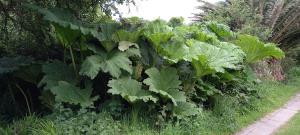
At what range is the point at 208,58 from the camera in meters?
6.61

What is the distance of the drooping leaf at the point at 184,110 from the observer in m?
6.21

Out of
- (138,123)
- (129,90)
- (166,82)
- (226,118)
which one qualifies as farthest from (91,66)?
(226,118)

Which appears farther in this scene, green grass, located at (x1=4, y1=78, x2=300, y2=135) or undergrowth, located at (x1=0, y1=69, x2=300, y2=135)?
green grass, located at (x1=4, y1=78, x2=300, y2=135)

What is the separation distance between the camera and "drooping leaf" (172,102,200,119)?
621 centimetres

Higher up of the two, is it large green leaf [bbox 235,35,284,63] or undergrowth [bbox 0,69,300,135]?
large green leaf [bbox 235,35,284,63]

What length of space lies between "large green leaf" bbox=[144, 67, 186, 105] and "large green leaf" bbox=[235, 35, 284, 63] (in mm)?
2551

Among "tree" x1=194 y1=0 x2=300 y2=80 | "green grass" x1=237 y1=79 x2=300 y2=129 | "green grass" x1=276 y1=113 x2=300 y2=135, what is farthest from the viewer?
"tree" x1=194 y1=0 x2=300 y2=80

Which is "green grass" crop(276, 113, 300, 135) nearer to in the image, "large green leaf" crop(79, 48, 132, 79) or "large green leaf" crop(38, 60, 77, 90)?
"large green leaf" crop(79, 48, 132, 79)

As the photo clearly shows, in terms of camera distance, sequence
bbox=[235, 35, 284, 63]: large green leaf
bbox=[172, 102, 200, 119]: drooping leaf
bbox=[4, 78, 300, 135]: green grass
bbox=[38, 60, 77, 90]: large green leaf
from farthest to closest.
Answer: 1. bbox=[235, 35, 284, 63]: large green leaf
2. bbox=[172, 102, 200, 119]: drooping leaf
3. bbox=[38, 60, 77, 90]: large green leaf
4. bbox=[4, 78, 300, 135]: green grass

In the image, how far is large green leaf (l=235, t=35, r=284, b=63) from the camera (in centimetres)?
830

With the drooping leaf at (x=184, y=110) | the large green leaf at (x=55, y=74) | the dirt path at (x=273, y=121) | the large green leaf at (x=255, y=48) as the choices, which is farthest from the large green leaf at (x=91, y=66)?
the large green leaf at (x=255, y=48)

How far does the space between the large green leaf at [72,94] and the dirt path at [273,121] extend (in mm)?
2410

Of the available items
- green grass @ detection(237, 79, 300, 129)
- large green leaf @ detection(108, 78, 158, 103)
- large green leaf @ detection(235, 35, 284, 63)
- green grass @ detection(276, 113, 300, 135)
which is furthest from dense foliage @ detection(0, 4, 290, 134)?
large green leaf @ detection(235, 35, 284, 63)

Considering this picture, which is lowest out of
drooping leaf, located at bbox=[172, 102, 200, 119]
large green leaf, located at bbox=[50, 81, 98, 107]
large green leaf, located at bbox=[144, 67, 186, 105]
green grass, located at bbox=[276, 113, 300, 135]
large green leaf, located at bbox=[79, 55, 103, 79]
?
green grass, located at bbox=[276, 113, 300, 135]
